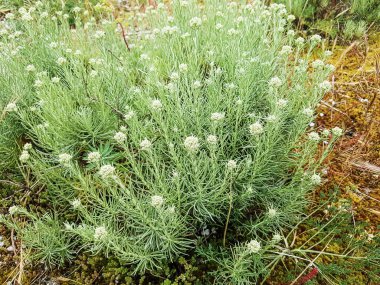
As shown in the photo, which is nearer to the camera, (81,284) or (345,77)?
(81,284)

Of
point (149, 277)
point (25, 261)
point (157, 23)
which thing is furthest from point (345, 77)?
point (25, 261)

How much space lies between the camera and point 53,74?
353 centimetres

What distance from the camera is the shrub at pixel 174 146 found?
6.96 ft

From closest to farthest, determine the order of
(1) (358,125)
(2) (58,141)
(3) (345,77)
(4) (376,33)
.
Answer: (2) (58,141) → (1) (358,125) → (3) (345,77) → (4) (376,33)

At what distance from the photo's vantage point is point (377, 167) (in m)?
3.02

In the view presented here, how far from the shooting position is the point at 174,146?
253cm

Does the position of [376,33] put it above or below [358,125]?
above

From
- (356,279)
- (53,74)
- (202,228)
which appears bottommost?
(356,279)

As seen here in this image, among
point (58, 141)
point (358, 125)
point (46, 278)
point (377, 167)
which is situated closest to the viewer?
point (46, 278)

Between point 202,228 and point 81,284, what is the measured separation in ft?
3.05

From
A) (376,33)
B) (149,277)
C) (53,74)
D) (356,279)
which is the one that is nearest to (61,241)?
(149,277)

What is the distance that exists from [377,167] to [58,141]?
275cm

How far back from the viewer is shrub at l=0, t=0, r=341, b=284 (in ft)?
6.96

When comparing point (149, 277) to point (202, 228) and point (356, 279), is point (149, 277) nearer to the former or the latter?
point (202, 228)
